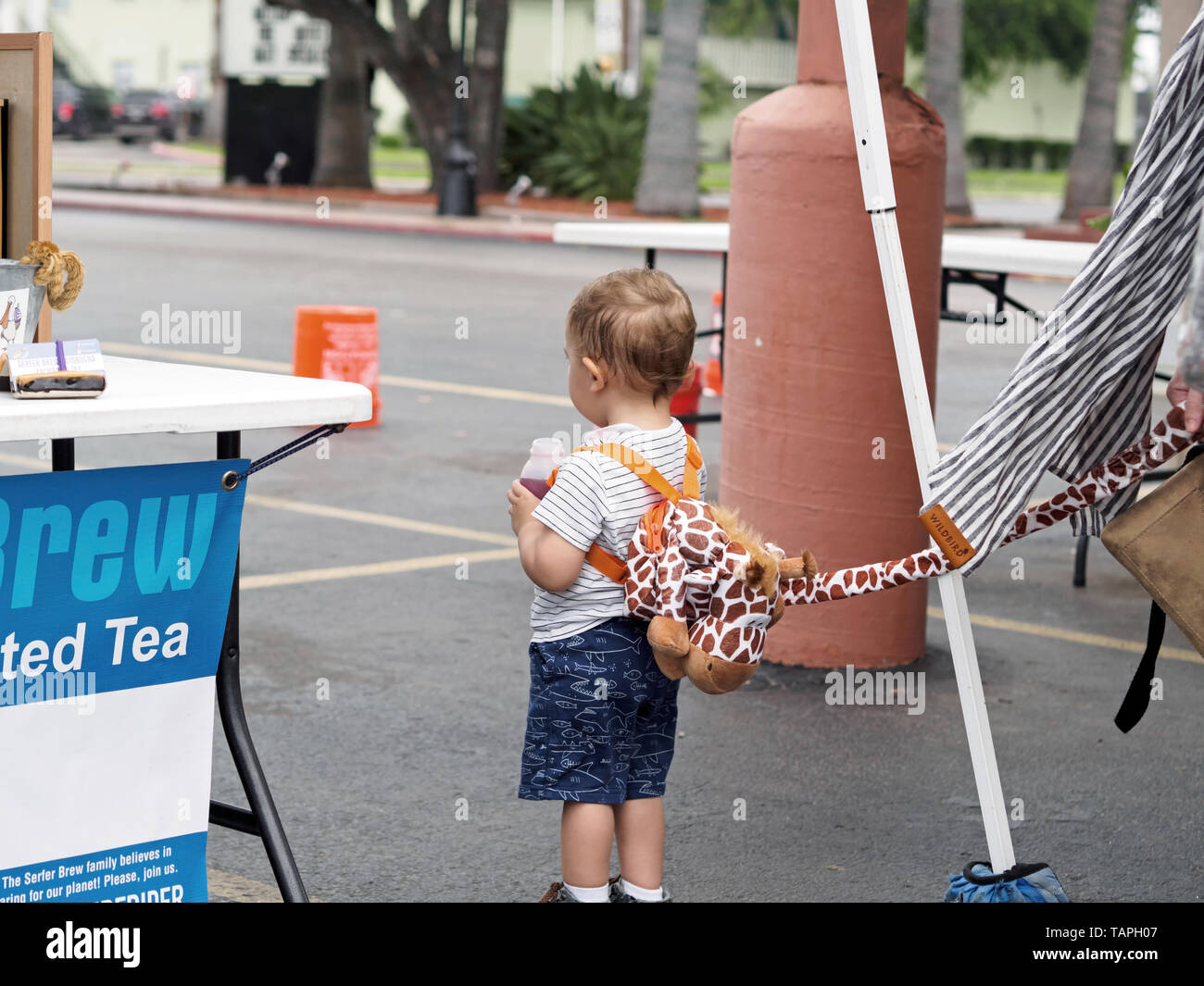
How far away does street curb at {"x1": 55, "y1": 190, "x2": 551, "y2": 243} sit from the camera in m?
26.1

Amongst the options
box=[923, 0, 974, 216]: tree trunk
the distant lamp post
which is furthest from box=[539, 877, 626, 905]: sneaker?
box=[923, 0, 974, 216]: tree trunk

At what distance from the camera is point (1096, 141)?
1210 inches

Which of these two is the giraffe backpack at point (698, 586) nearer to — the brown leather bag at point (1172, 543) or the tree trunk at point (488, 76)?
the brown leather bag at point (1172, 543)

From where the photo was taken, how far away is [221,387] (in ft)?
10.8

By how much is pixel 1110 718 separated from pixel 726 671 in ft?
8.68

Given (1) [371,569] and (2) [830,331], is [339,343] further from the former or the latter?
(2) [830,331]

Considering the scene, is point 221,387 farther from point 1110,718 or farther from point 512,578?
point 512,578

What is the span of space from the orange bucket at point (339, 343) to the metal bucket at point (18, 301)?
24.1 feet

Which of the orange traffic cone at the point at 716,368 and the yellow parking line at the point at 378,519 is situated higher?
the orange traffic cone at the point at 716,368

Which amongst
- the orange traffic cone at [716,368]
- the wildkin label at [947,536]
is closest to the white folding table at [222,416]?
the wildkin label at [947,536]

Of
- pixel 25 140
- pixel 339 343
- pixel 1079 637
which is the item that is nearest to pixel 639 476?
pixel 25 140

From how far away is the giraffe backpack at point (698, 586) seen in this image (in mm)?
3307

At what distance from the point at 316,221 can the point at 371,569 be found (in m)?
20.9

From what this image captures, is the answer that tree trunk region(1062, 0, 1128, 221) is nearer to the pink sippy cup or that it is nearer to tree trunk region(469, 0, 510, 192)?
tree trunk region(469, 0, 510, 192)
